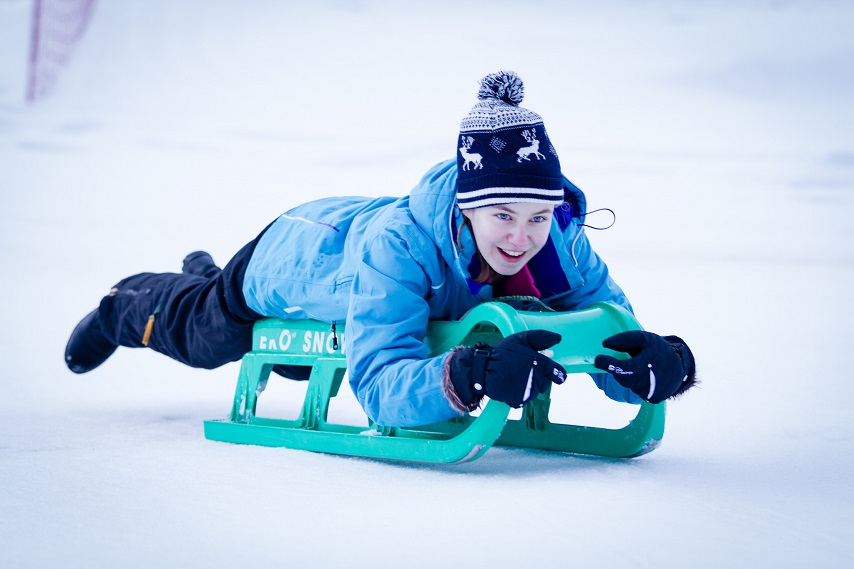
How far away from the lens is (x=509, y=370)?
1467 mm

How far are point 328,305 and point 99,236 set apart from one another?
13.4 ft

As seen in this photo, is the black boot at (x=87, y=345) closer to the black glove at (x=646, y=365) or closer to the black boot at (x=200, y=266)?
the black boot at (x=200, y=266)

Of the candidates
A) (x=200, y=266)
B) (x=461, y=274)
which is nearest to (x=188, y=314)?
(x=200, y=266)

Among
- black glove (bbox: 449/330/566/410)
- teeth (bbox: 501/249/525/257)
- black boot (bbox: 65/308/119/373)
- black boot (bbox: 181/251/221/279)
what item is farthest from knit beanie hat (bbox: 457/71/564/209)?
black boot (bbox: 65/308/119/373)

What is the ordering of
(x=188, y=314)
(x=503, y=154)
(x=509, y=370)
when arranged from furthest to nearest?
(x=188, y=314), (x=503, y=154), (x=509, y=370)

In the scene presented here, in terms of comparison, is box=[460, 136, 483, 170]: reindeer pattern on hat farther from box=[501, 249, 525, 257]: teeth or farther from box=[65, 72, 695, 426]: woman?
box=[501, 249, 525, 257]: teeth

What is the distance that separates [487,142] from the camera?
174 centimetres

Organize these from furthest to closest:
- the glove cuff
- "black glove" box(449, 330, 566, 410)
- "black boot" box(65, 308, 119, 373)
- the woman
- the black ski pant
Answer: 1. "black boot" box(65, 308, 119, 373)
2. the black ski pant
3. the glove cuff
4. the woman
5. "black glove" box(449, 330, 566, 410)

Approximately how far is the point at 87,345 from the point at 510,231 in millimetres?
1451

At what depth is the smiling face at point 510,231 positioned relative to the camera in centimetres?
174

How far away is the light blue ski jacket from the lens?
1684mm

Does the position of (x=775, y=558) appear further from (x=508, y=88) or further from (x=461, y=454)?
(x=508, y=88)

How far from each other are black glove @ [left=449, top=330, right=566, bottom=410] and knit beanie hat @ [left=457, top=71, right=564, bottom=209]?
0.31 meters

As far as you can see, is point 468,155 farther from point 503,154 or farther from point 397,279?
point 397,279
